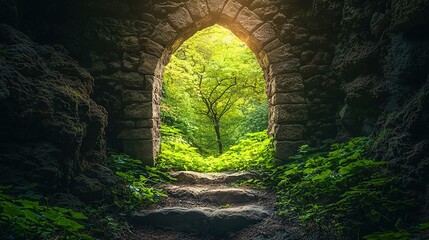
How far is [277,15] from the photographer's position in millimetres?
4934

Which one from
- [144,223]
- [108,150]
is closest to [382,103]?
[144,223]

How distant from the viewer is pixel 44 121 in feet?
→ 9.40

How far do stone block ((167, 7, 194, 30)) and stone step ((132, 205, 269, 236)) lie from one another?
3.03 m

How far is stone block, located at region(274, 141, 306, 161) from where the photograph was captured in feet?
15.4

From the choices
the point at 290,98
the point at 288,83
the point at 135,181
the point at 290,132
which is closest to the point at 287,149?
the point at 290,132

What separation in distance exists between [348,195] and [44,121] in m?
3.10

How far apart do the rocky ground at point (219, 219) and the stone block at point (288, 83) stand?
1761 mm

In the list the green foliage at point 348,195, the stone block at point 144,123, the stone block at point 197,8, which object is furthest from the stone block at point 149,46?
the green foliage at point 348,195

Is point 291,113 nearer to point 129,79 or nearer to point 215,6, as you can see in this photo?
point 215,6

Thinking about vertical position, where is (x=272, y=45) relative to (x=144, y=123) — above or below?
above

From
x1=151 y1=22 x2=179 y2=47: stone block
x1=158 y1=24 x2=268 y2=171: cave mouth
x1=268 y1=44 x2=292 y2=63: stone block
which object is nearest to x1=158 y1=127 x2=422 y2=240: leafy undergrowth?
x1=268 y1=44 x2=292 y2=63: stone block

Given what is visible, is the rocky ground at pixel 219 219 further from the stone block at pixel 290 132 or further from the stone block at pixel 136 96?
the stone block at pixel 136 96

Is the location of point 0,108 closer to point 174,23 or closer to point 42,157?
point 42,157

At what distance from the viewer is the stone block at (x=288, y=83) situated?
4.79 m
